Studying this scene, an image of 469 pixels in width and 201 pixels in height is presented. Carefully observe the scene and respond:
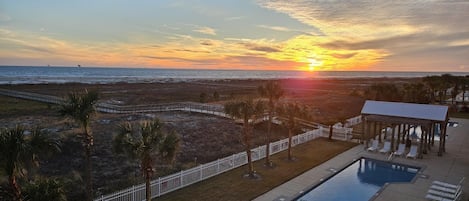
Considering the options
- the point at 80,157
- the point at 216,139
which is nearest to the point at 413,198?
the point at 216,139

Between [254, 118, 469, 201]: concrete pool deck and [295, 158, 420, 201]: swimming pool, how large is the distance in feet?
0.91

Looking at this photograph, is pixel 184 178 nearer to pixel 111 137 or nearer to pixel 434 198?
pixel 111 137

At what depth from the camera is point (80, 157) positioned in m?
15.8

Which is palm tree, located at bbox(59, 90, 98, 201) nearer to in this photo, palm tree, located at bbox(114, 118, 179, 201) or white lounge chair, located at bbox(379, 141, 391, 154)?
palm tree, located at bbox(114, 118, 179, 201)

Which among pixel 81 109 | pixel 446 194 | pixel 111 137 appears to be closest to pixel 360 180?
pixel 446 194

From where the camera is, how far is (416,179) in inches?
551

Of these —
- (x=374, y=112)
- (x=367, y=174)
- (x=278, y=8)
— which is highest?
(x=278, y=8)

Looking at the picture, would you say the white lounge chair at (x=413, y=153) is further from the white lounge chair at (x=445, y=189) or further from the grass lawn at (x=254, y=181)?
the white lounge chair at (x=445, y=189)

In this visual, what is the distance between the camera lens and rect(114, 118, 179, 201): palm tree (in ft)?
28.2

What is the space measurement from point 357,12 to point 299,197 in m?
14.9

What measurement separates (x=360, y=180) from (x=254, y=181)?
5.30m

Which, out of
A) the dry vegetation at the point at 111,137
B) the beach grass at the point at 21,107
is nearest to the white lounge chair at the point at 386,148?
the dry vegetation at the point at 111,137

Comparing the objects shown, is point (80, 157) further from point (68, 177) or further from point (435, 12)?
point (435, 12)

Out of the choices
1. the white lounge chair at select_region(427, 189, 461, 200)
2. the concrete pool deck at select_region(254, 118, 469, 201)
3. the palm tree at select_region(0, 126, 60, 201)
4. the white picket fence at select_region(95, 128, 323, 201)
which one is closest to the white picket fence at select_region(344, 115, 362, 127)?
the concrete pool deck at select_region(254, 118, 469, 201)
